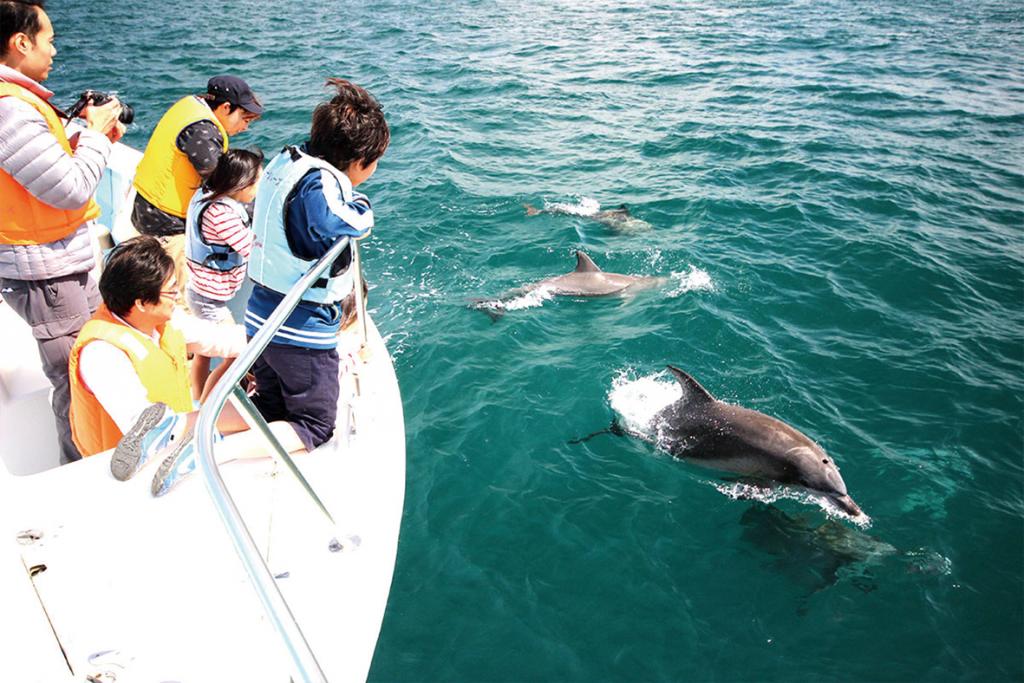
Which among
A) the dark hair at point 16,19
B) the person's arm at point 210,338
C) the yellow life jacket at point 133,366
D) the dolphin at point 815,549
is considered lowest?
the dolphin at point 815,549

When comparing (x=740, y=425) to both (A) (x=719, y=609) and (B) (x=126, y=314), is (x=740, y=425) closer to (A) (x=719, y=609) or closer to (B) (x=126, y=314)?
(A) (x=719, y=609)

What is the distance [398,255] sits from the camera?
10.2 metres

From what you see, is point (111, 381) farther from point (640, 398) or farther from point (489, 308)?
point (489, 308)

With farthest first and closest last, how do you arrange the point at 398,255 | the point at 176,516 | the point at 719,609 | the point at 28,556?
the point at 398,255
the point at 719,609
the point at 176,516
the point at 28,556

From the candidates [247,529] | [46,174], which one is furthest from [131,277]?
[247,529]

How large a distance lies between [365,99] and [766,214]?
935 centimetres

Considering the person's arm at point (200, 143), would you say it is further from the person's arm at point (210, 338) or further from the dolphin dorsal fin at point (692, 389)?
the dolphin dorsal fin at point (692, 389)

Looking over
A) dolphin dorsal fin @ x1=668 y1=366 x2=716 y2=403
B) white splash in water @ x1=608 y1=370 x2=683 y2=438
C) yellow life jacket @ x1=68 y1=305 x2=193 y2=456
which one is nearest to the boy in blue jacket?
yellow life jacket @ x1=68 y1=305 x2=193 y2=456

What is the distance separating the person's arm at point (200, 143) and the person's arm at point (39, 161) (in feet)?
4.22

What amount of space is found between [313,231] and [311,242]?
0.23ft

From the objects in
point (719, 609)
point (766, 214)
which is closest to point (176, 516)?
point (719, 609)

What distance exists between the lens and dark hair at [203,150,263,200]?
4815mm

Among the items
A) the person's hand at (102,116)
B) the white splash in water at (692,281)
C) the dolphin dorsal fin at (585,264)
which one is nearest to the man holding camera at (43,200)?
the person's hand at (102,116)

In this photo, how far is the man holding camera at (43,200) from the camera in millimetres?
3926
